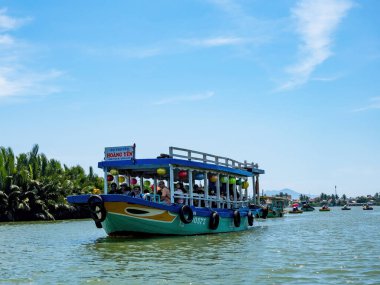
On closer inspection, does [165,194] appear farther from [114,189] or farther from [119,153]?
[119,153]

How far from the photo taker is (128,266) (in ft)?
39.8

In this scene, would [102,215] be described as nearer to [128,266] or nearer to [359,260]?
[128,266]

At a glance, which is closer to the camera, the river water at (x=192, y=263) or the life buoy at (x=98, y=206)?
the river water at (x=192, y=263)

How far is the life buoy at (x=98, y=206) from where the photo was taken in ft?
59.2

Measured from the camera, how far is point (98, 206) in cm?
1823

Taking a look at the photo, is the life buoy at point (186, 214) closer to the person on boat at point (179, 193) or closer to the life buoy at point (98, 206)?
the person on boat at point (179, 193)

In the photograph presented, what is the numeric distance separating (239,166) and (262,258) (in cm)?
1344

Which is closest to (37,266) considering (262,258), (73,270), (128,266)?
(73,270)

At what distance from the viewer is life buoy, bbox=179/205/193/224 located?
63.2 feet

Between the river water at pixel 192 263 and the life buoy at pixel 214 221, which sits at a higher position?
the life buoy at pixel 214 221

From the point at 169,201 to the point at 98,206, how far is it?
→ 2.75 meters

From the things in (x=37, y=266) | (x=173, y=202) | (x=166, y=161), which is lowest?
(x=37, y=266)

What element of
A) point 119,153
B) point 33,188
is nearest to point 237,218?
point 119,153

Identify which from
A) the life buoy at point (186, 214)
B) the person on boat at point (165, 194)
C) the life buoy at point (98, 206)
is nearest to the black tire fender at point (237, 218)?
the life buoy at point (186, 214)
